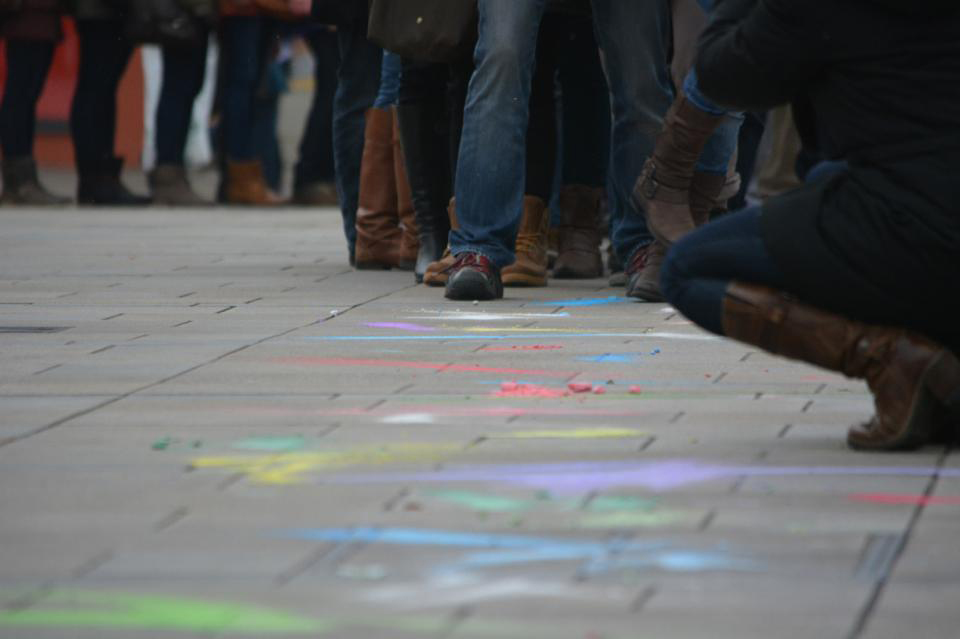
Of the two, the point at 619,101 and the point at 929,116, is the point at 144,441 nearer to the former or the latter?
the point at 929,116

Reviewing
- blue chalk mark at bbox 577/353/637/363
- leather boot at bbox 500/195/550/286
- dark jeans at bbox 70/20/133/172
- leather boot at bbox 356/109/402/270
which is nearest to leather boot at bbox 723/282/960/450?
blue chalk mark at bbox 577/353/637/363

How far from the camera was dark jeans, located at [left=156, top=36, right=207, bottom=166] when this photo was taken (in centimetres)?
1284

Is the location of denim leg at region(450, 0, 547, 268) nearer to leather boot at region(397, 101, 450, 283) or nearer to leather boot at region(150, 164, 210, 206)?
leather boot at region(397, 101, 450, 283)

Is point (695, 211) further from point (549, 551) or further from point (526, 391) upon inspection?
point (549, 551)

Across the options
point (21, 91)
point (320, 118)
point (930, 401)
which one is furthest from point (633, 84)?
point (21, 91)

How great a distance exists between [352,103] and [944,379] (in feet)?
15.4

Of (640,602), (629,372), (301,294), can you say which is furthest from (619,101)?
(640,602)

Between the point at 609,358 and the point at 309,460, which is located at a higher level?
the point at 309,460

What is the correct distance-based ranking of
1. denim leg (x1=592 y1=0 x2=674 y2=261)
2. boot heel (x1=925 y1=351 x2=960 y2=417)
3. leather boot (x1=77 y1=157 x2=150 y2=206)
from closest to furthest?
1. boot heel (x1=925 y1=351 x2=960 y2=417)
2. denim leg (x1=592 y1=0 x2=674 y2=261)
3. leather boot (x1=77 y1=157 x2=150 y2=206)

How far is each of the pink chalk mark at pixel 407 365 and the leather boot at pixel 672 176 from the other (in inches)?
58.5

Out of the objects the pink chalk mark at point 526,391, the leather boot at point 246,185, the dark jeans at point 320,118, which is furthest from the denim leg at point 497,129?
the leather boot at point 246,185

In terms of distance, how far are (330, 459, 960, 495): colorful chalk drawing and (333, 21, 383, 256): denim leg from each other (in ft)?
15.0

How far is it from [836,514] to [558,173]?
190 inches

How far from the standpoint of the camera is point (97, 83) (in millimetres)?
12812
